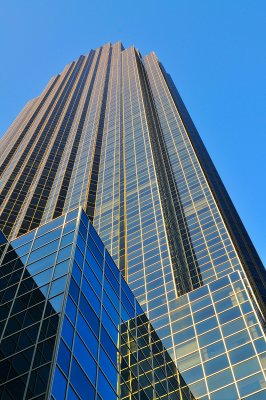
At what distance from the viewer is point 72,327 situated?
2480 centimetres

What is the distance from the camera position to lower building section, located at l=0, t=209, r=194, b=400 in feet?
72.8

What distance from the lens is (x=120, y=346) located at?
2983cm

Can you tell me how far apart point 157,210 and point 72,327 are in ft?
170

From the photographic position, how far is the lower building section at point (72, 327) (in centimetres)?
2220

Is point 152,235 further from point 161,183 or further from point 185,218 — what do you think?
point 161,183

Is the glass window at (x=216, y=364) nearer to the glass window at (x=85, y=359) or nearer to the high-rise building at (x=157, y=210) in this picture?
the high-rise building at (x=157, y=210)

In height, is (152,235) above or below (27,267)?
below

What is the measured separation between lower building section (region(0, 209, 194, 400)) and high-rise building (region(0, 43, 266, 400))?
10.6 meters

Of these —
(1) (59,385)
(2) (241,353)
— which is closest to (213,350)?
(2) (241,353)

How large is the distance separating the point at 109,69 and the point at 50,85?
73.6 ft

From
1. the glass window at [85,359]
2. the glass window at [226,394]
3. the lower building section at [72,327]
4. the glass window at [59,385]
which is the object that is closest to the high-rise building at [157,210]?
the glass window at [226,394]

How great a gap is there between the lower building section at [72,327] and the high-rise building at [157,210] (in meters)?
10.6

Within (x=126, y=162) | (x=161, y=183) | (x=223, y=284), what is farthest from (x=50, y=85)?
(x=223, y=284)

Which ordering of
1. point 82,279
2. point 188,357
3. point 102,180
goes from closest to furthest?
1. point 82,279
2. point 188,357
3. point 102,180
